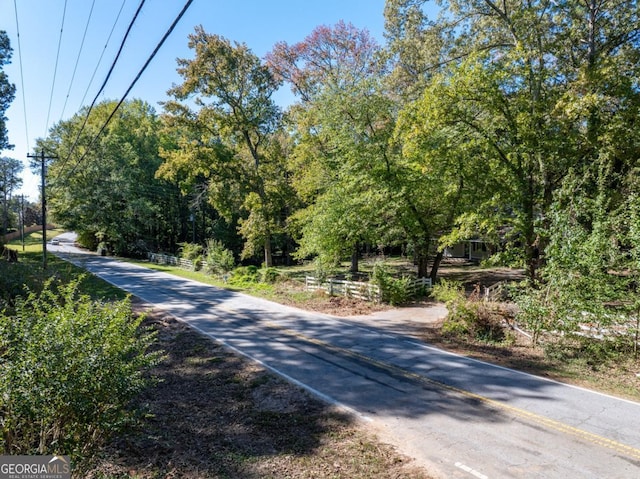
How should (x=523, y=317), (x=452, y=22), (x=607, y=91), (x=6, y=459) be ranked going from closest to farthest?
(x=6, y=459)
(x=523, y=317)
(x=607, y=91)
(x=452, y=22)

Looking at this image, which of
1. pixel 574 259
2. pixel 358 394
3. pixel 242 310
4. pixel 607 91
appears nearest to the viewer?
pixel 358 394

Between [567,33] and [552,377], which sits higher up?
[567,33]

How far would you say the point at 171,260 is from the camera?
3781cm

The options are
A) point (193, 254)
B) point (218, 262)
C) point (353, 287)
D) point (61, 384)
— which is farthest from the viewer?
point (193, 254)

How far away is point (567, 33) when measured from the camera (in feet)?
49.8

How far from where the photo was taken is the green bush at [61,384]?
3.81 m

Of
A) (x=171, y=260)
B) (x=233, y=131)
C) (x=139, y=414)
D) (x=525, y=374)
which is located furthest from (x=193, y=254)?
(x=139, y=414)

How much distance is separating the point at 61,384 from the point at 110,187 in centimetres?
4314

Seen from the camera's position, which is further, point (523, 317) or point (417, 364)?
point (523, 317)

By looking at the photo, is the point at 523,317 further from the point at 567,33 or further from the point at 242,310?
the point at 567,33

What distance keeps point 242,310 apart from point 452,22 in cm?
1559

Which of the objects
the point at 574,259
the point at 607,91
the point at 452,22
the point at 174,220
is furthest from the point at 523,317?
the point at 174,220

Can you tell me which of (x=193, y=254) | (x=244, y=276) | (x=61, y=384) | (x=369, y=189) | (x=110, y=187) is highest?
(x=110, y=187)

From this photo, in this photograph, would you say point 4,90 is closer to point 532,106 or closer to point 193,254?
point 193,254
